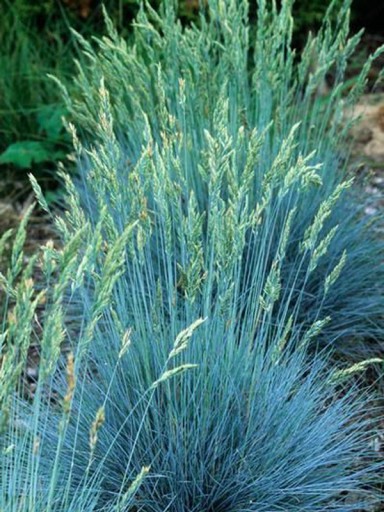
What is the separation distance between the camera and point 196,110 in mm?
3266

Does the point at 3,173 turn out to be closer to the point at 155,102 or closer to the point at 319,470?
the point at 155,102

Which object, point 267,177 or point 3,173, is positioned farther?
point 3,173

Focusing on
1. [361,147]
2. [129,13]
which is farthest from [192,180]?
[129,13]

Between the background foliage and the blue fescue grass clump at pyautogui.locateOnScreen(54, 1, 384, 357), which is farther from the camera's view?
the background foliage

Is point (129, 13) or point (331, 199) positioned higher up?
point (331, 199)

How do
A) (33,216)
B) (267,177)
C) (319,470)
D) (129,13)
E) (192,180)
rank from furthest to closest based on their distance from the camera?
1. (129,13)
2. (33,216)
3. (192,180)
4. (319,470)
5. (267,177)

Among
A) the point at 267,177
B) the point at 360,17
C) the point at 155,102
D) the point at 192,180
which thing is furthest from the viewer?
the point at 360,17

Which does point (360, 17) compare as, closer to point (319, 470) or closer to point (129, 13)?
point (129, 13)

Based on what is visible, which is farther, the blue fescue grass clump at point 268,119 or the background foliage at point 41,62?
the background foliage at point 41,62

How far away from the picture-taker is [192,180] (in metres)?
3.23

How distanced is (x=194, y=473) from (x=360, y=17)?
4559mm

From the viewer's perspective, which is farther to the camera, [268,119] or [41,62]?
[41,62]

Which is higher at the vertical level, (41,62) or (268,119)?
(268,119)

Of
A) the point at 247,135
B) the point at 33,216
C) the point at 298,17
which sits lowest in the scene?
the point at 33,216
